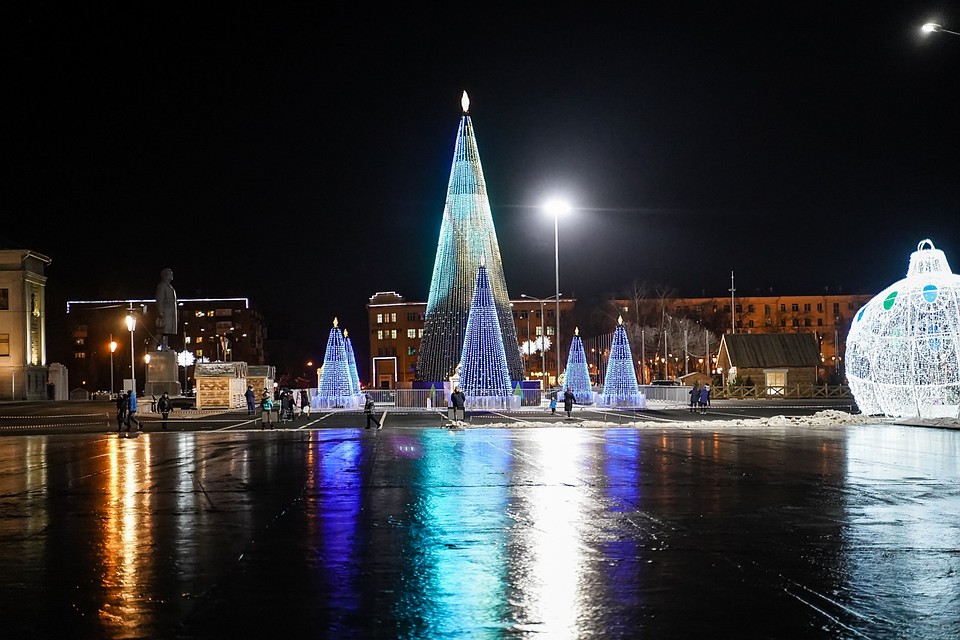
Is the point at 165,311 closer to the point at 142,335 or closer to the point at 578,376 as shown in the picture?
the point at 578,376

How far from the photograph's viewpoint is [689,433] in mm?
28922

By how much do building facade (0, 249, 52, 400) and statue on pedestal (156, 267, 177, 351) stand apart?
3137 centimetres

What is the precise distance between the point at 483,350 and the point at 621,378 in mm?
9863

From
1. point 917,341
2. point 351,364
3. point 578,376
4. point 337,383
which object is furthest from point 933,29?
point 351,364

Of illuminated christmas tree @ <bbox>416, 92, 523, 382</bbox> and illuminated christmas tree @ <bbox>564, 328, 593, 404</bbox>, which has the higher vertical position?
illuminated christmas tree @ <bbox>416, 92, 523, 382</bbox>

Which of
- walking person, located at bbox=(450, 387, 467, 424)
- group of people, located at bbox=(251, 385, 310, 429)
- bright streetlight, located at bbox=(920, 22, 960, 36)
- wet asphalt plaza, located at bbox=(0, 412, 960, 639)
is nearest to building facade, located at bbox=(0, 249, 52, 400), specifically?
group of people, located at bbox=(251, 385, 310, 429)

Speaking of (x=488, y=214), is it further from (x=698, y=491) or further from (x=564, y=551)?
(x=564, y=551)

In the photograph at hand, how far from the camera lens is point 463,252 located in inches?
1751

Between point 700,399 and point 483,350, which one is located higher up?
point 483,350

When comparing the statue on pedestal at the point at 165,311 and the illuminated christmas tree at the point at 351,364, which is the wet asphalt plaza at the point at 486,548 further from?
the statue on pedestal at the point at 165,311

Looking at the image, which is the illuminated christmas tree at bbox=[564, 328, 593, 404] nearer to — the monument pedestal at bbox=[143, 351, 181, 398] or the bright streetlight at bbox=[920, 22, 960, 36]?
the monument pedestal at bbox=[143, 351, 181, 398]

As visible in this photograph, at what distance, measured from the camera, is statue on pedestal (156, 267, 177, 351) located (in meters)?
56.1

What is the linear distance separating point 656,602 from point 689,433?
22.3 meters

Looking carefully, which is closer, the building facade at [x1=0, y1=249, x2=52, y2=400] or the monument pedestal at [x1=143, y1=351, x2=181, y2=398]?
the monument pedestal at [x1=143, y1=351, x2=181, y2=398]
